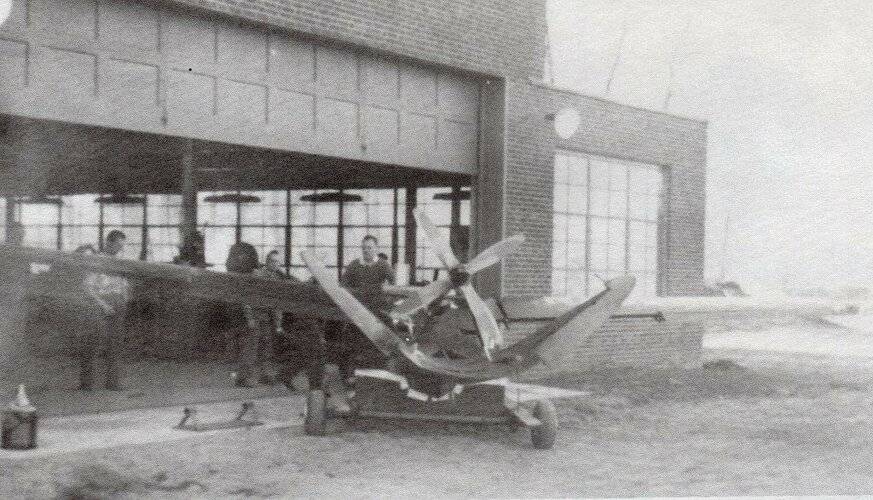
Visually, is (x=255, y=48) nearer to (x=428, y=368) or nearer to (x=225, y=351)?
(x=428, y=368)

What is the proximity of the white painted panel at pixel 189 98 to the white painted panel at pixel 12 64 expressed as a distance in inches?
66.2

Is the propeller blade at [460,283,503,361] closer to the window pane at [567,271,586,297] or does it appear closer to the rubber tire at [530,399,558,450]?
the rubber tire at [530,399,558,450]

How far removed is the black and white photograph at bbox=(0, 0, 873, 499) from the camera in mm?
8820

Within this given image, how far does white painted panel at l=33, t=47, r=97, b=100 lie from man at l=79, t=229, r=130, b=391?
2511 millimetres

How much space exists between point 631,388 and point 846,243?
4365mm

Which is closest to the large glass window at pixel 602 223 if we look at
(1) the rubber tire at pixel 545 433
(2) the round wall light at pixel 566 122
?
(2) the round wall light at pixel 566 122

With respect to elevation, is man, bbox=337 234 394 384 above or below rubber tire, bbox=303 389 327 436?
above


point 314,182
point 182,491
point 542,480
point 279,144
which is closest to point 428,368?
point 542,480

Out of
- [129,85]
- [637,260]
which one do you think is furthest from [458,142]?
[129,85]

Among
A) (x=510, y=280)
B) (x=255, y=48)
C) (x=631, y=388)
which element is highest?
(x=255, y=48)

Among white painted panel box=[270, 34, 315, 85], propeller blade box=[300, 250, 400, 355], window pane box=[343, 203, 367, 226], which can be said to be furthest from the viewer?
window pane box=[343, 203, 367, 226]

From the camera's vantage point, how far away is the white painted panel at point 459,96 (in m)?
14.0

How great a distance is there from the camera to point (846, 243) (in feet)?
37.2

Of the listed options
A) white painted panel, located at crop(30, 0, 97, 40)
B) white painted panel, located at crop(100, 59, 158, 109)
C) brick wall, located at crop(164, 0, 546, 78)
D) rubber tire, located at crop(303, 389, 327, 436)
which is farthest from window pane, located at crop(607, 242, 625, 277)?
white painted panel, located at crop(30, 0, 97, 40)
